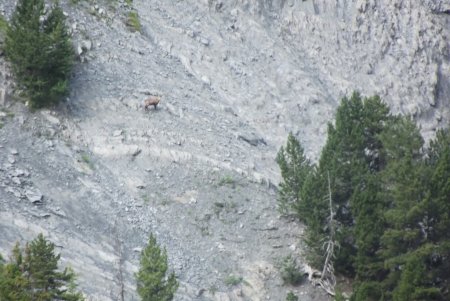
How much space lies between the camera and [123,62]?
46906mm

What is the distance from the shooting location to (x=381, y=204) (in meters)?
37.5

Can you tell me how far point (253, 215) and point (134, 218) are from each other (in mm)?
6475

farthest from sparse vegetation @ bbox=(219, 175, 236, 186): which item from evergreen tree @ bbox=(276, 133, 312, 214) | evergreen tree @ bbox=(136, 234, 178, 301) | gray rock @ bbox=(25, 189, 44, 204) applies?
evergreen tree @ bbox=(136, 234, 178, 301)

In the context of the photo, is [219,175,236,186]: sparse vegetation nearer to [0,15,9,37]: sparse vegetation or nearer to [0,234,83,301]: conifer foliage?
[0,15,9,37]: sparse vegetation

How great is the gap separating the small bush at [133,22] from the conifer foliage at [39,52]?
26.4 ft

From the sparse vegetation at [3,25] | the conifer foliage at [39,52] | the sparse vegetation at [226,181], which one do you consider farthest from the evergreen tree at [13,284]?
the sparse vegetation at [3,25]

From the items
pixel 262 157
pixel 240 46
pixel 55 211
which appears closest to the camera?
pixel 55 211

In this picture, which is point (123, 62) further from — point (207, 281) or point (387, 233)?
point (387, 233)

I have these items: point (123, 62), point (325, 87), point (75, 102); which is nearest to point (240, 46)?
point (325, 87)

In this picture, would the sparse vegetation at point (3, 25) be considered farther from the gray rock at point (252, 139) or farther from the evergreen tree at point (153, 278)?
the evergreen tree at point (153, 278)

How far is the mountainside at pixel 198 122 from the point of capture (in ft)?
122

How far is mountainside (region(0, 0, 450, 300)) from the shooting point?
122ft

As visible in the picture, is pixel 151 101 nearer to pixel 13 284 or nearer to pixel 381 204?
pixel 381 204

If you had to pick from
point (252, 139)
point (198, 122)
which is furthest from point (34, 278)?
point (252, 139)
